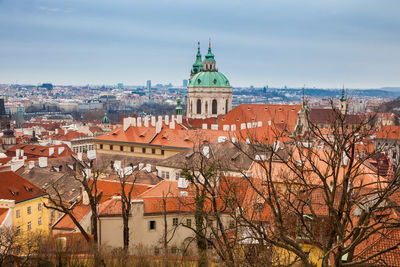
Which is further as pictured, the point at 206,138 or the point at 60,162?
the point at 206,138

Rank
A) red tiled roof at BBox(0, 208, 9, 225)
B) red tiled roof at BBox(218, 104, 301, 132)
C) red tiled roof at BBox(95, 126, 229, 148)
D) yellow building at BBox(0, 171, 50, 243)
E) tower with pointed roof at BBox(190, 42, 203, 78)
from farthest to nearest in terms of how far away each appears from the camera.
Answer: tower with pointed roof at BBox(190, 42, 203, 78)
red tiled roof at BBox(218, 104, 301, 132)
red tiled roof at BBox(95, 126, 229, 148)
yellow building at BBox(0, 171, 50, 243)
red tiled roof at BBox(0, 208, 9, 225)

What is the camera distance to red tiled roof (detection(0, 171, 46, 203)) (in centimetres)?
3131

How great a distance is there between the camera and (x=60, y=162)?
46.8 m

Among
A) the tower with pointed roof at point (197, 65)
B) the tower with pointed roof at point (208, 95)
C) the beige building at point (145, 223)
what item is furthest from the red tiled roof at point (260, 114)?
the beige building at point (145, 223)

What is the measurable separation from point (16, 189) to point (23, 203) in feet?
5.13

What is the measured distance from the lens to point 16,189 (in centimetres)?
3194

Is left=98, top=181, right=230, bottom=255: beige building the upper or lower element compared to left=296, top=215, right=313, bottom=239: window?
lower

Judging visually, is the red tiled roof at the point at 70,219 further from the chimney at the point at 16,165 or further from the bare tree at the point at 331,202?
the chimney at the point at 16,165

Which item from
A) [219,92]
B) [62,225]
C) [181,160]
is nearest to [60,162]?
[181,160]

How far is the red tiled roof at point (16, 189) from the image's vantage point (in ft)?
103

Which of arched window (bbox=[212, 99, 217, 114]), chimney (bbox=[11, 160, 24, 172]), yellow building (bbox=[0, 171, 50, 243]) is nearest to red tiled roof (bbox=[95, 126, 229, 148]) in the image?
chimney (bbox=[11, 160, 24, 172])

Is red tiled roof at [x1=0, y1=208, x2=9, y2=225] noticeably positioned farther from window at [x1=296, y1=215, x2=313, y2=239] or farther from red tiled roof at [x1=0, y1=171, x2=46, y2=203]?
window at [x1=296, y1=215, x2=313, y2=239]

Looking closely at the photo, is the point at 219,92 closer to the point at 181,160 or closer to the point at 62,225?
the point at 181,160

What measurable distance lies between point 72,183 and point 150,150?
18746mm
